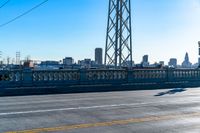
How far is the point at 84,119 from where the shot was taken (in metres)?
10.2

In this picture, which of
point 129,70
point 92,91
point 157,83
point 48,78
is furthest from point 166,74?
point 48,78

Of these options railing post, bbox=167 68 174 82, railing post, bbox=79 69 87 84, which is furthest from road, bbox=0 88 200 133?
railing post, bbox=167 68 174 82

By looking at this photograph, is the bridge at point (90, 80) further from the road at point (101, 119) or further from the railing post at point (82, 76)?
the road at point (101, 119)

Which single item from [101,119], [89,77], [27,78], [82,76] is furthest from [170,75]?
[101,119]

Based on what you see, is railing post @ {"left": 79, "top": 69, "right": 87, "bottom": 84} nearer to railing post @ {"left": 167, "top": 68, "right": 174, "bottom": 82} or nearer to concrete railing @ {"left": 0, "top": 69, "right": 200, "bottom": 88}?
concrete railing @ {"left": 0, "top": 69, "right": 200, "bottom": 88}

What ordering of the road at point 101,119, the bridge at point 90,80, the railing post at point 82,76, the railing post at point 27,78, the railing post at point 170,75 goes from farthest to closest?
1. the railing post at point 170,75
2. the railing post at point 82,76
3. the railing post at point 27,78
4. the bridge at point 90,80
5. the road at point 101,119

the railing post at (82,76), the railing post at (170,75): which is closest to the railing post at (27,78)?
the railing post at (82,76)

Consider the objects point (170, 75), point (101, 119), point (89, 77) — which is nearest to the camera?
point (101, 119)

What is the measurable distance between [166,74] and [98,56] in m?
50.5

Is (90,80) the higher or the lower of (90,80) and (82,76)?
the lower

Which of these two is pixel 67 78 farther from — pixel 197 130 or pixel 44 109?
pixel 197 130

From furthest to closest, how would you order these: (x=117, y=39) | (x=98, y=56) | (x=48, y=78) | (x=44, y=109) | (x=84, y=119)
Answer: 1. (x=98, y=56)
2. (x=117, y=39)
3. (x=48, y=78)
4. (x=44, y=109)
5. (x=84, y=119)

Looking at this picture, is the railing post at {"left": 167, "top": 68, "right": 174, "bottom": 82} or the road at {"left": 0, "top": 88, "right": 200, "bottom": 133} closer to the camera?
the road at {"left": 0, "top": 88, "right": 200, "bottom": 133}

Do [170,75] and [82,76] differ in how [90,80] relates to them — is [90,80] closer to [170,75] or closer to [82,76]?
[82,76]
